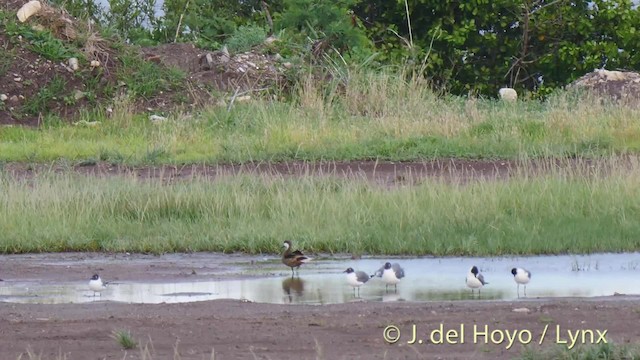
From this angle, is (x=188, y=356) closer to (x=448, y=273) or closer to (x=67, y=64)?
(x=448, y=273)

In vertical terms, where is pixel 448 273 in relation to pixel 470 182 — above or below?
below

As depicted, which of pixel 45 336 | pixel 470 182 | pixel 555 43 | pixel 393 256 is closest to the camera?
pixel 45 336

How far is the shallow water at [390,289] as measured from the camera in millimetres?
9367

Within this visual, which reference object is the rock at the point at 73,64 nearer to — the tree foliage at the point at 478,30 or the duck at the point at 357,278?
the tree foliage at the point at 478,30

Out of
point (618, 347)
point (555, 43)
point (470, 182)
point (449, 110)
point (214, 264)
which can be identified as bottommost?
point (618, 347)

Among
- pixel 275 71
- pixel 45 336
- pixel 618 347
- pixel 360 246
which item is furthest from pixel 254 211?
pixel 275 71

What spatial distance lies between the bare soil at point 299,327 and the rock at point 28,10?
1371cm

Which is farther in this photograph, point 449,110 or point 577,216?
point 449,110

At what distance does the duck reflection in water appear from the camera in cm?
959

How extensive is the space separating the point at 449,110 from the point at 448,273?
29.8 ft

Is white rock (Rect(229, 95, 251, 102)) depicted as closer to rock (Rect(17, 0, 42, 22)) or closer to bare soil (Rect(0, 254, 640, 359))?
rock (Rect(17, 0, 42, 22))

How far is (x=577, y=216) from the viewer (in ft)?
40.0

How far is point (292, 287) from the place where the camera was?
994cm

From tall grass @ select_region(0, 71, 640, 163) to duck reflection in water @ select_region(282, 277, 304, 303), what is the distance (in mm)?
6681
